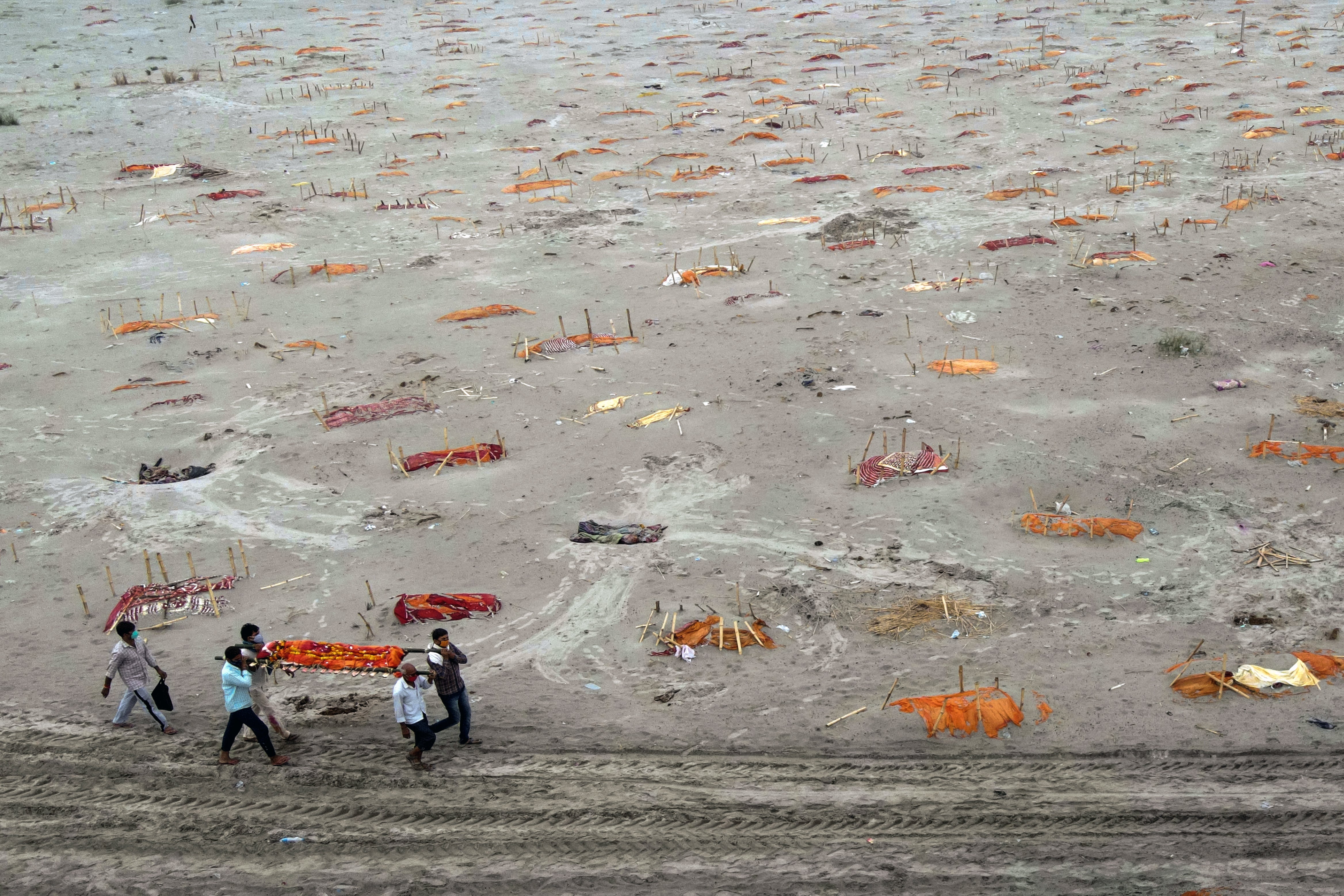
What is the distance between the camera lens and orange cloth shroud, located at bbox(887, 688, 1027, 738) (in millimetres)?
8695

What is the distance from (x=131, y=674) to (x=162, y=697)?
36 centimetres

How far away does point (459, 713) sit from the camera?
8805 mm

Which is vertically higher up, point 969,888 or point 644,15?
point 644,15

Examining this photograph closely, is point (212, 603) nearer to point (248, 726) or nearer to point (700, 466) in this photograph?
point (248, 726)

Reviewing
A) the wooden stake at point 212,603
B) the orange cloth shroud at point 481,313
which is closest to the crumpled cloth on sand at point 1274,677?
the wooden stake at point 212,603

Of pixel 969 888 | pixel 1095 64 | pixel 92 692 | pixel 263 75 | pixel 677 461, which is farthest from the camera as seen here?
pixel 263 75

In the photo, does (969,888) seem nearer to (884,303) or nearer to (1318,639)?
(1318,639)

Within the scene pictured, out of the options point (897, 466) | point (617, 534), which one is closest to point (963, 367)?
point (897, 466)

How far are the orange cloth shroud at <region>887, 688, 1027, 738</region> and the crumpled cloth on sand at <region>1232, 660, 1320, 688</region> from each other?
1.76 m

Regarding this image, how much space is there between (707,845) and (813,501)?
5.59 m

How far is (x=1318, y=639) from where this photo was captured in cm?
977

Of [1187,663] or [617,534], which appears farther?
[617,534]

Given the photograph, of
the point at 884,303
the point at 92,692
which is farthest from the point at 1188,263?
the point at 92,692

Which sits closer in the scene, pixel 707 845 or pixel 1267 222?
pixel 707 845
